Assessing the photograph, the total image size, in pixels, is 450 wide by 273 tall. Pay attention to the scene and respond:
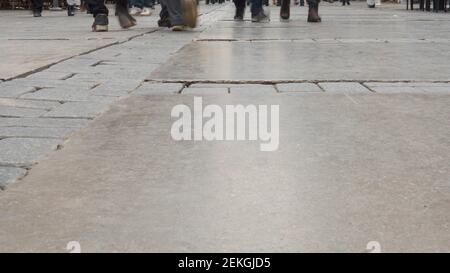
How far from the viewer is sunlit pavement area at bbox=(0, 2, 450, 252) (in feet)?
5.05

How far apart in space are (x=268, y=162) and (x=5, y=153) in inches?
35.8

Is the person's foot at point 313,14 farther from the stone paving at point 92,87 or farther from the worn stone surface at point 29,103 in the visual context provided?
the worn stone surface at point 29,103

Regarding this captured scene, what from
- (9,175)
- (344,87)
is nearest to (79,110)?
(9,175)

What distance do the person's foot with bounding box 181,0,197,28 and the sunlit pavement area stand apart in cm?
303

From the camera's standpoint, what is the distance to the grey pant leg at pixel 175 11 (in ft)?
23.9

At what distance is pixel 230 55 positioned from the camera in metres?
5.16

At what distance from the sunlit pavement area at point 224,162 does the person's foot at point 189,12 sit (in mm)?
3028

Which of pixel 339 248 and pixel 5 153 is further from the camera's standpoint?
pixel 5 153

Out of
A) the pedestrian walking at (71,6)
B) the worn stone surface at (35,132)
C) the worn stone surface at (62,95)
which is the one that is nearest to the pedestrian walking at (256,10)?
the pedestrian walking at (71,6)

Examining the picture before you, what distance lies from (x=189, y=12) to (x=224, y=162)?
5738mm

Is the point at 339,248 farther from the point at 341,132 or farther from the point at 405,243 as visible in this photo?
the point at 341,132

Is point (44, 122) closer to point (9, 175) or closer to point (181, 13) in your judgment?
point (9, 175)

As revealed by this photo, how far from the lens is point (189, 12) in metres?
7.65

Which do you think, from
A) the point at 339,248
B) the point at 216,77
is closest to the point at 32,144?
the point at 339,248
